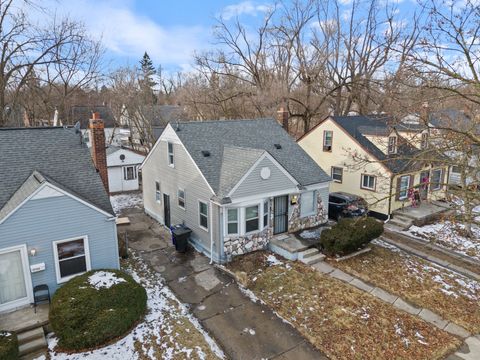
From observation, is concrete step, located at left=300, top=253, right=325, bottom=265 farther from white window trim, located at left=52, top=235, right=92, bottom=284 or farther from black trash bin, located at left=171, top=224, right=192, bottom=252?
white window trim, located at left=52, top=235, right=92, bottom=284

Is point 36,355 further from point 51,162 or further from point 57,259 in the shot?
point 51,162

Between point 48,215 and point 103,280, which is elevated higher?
point 48,215

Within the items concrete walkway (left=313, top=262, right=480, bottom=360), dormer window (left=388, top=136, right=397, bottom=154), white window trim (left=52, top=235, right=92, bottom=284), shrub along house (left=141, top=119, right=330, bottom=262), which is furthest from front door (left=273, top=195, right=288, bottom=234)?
dormer window (left=388, top=136, right=397, bottom=154)

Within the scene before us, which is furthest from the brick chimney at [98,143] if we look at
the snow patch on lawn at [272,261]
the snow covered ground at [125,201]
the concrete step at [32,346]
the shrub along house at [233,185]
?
the snow patch on lawn at [272,261]

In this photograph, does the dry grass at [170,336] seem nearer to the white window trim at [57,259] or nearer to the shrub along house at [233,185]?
the white window trim at [57,259]

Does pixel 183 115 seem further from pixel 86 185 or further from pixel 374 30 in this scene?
pixel 86 185

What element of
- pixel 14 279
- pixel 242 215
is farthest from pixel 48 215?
pixel 242 215

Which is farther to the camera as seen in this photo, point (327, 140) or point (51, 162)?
point (327, 140)
